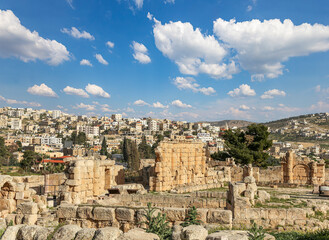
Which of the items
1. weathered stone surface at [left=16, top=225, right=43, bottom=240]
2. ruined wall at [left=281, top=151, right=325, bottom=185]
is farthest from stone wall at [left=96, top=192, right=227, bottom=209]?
ruined wall at [left=281, top=151, right=325, bottom=185]

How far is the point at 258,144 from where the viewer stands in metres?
31.2

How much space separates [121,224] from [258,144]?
2530 cm

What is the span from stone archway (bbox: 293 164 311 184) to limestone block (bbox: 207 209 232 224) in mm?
18553

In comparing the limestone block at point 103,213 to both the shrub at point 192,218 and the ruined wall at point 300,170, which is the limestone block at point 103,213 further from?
the ruined wall at point 300,170

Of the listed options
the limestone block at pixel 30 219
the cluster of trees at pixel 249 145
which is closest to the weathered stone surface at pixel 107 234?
the limestone block at pixel 30 219

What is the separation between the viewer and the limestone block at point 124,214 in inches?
354

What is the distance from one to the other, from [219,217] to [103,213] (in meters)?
3.97

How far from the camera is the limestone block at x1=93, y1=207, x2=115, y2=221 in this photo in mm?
9188

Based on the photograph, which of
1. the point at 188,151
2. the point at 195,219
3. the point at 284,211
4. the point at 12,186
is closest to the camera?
the point at 195,219

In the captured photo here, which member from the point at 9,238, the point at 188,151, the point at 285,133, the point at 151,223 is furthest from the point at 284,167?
the point at 285,133

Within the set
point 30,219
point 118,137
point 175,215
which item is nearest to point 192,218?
point 175,215

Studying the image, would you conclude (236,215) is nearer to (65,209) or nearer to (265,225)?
(265,225)

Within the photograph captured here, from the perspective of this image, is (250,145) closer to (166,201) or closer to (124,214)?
(166,201)

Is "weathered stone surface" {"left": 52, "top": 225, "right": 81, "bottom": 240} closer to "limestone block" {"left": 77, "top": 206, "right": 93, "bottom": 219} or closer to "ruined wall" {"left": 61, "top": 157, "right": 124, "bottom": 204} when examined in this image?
"limestone block" {"left": 77, "top": 206, "right": 93, "bottom": 219}
